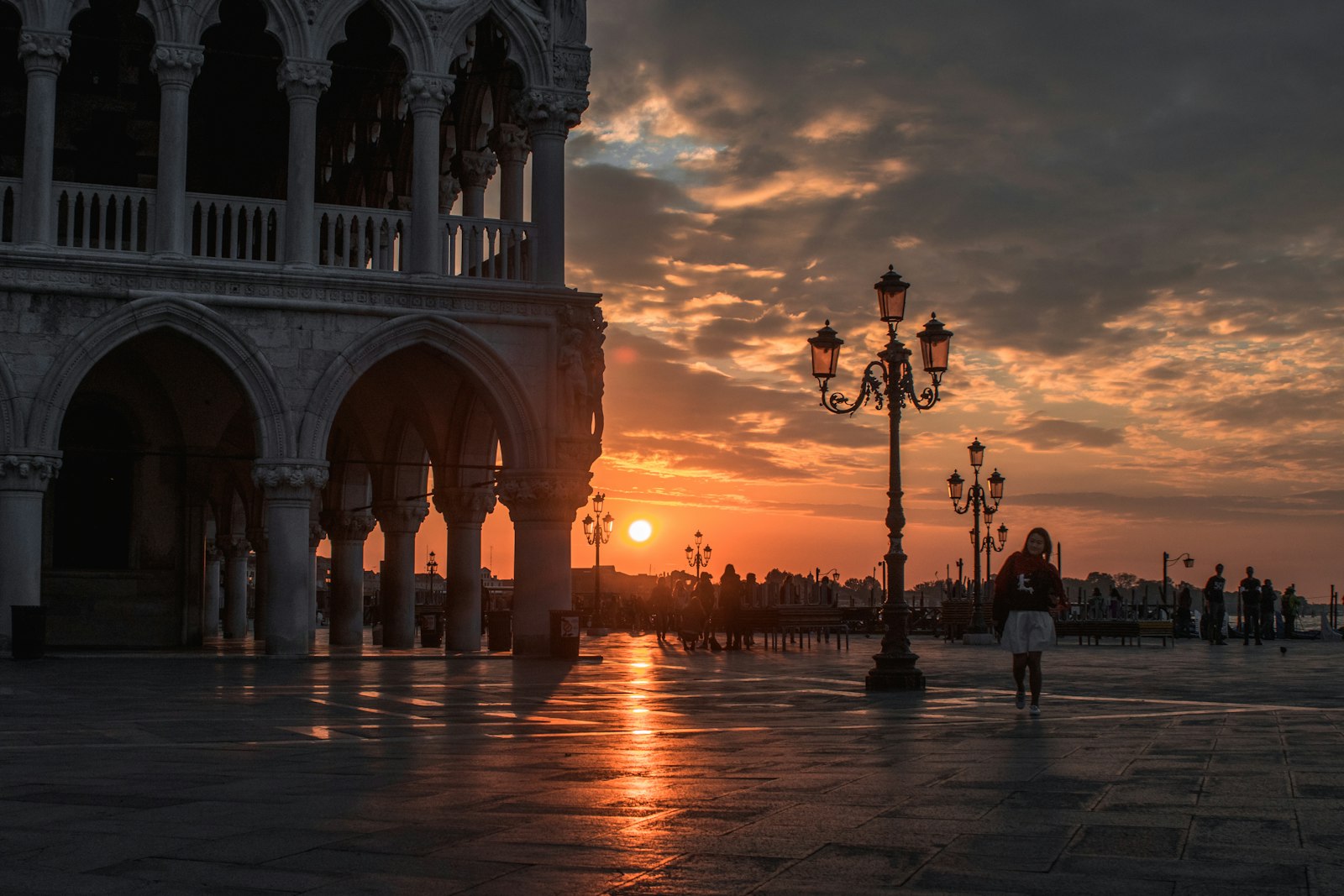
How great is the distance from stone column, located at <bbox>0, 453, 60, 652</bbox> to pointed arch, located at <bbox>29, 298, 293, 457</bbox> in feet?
1.37

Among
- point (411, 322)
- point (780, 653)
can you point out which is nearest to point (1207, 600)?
point (780, 653)

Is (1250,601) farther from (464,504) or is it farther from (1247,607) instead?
(464,504)

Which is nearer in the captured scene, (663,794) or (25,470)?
(663,794)

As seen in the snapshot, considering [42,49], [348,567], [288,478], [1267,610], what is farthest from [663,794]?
[1267,610]

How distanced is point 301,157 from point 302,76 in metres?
1.27

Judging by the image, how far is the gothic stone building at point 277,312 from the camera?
74.4ft

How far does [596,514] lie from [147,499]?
1211 inches

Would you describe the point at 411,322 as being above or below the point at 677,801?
above

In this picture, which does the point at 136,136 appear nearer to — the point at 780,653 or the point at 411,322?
the point at 411,322

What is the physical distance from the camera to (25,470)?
2222 cm

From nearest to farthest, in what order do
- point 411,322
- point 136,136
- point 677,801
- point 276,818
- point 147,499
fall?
1. point 276,818
2. point 677,801
3. point 411,322
4. point 147,499
5. point 136,136

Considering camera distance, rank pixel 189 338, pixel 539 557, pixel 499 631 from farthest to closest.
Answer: pixel 499 631
pixel 539 557
pixel 189 338

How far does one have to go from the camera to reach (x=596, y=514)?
57.2 m

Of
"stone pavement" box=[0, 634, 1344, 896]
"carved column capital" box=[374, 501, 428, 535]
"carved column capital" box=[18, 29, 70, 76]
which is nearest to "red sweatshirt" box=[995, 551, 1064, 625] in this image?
"stone pavement" box=[0, 634, 1344, 896]
